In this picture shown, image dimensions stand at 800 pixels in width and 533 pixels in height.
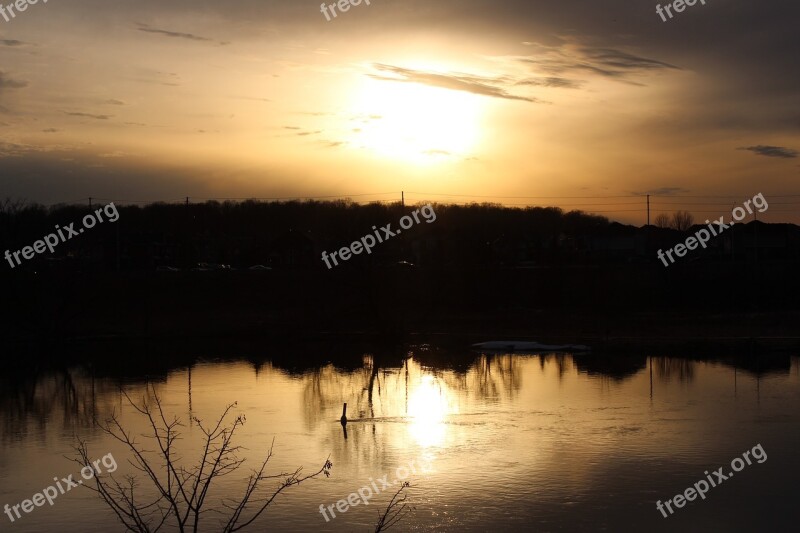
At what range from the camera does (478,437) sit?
1941 centimetres

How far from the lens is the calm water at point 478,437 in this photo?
45.1 ft
